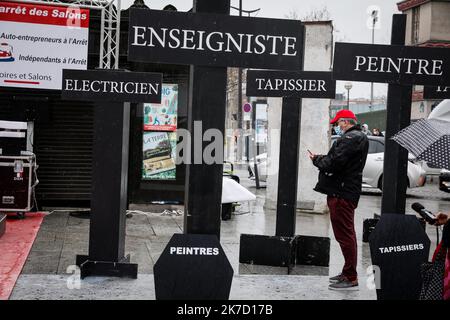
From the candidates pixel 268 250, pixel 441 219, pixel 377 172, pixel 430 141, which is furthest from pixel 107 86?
pixel 377 172

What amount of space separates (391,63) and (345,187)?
1.91 m

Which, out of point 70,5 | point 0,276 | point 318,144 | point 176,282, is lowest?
point 0,276

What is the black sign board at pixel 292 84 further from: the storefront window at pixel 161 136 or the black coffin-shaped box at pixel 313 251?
the storefront window at pixel 161 136

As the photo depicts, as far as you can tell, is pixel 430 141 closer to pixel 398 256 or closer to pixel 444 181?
pixel 398 256

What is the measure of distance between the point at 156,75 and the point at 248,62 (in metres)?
2.70

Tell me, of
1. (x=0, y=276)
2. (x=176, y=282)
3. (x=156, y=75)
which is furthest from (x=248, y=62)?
(x=0, y=276)

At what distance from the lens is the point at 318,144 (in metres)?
14.2

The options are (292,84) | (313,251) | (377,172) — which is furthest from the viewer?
(377,172)

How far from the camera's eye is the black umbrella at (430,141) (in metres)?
4.86

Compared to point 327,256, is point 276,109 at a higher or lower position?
higher

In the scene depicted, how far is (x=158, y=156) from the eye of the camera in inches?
554

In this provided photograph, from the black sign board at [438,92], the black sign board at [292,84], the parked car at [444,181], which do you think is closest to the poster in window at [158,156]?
the black sign board at [292,84]

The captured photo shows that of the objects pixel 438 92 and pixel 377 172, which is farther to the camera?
pixel 377 172
